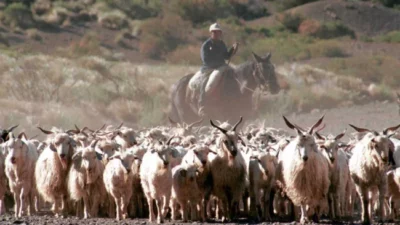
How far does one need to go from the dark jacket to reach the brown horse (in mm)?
499

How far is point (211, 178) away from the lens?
65.5ft

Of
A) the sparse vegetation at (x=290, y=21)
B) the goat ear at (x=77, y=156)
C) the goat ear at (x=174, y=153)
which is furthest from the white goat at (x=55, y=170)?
the sparse vegetation at (x=290, y=21)

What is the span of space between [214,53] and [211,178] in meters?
12.8

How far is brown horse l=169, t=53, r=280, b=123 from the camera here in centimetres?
3106

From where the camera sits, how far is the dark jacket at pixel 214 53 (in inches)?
1268

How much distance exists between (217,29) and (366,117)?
13522mm

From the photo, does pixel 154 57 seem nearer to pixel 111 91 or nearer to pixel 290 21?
pixel 290 21

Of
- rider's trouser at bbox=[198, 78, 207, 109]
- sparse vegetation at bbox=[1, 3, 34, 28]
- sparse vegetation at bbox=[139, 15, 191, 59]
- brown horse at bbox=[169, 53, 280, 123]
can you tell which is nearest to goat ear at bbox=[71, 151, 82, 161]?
brown horse at bbox=[169, 53, 280, 123]

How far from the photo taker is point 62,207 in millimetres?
20984

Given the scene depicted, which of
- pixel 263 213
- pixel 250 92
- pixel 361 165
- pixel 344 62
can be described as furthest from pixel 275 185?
pixel 344 62

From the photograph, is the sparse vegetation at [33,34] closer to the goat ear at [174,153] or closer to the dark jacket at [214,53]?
the dark jacket at [214,53]

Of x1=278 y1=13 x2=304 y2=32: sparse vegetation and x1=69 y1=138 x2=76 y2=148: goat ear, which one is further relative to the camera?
x1=278 y1=13 x2=304 y2=32: sparse vegetation

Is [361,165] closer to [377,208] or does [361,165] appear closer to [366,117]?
[377,208]

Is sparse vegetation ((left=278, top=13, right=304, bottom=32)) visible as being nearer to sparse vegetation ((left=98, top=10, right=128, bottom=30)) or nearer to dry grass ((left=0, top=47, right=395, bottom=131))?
sparse vegetation ((left=98, top=10, right=128, bottom=30))
